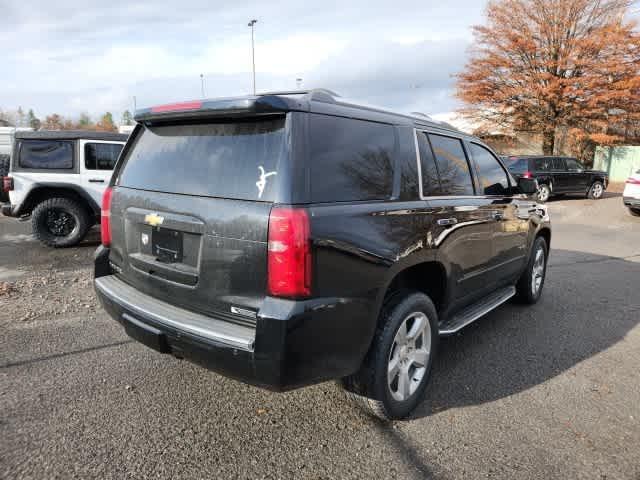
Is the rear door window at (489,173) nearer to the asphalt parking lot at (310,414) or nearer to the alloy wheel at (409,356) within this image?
the asphalt parking lot at (310,414)

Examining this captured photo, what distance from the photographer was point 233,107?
236 centimetres

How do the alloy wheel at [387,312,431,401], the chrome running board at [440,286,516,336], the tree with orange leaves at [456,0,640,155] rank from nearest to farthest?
the alloy wheel at [387,312,431,401] < the chrome running board at [440,286,516,336] < the tree with orange leaves at [456,0,640,155]

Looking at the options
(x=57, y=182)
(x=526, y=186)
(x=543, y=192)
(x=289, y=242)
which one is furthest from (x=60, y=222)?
(x=543, y=192)

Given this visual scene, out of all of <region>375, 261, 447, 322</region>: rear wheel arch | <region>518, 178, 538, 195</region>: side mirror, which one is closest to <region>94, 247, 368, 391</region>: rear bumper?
<region>375, 261, 447, 322</region>: rear wheel arch

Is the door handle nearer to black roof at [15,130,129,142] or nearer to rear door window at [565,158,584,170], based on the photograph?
black roof at [15,130,129,142]

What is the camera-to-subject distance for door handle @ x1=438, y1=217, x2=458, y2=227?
3.08 meters

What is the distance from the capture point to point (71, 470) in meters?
2.33

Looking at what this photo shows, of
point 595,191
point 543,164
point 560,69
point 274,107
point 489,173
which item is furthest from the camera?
point 560,69

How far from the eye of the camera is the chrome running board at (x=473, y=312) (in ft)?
10.8

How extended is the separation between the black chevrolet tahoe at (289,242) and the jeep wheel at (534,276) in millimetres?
1960

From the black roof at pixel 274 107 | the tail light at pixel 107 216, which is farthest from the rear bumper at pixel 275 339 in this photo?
the black roof at pixel 274 107

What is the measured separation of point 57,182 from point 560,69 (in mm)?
24564

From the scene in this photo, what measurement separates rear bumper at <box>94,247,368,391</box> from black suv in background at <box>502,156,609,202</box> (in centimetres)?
1405

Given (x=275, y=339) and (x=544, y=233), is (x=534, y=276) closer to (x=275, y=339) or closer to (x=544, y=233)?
(x=544, y=233)
